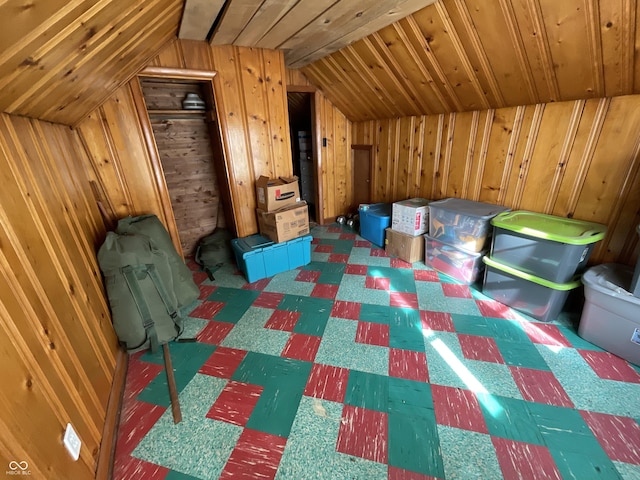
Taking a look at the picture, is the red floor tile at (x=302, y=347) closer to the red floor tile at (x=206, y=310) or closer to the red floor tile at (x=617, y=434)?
the red floor tile at (x=206, y=310)

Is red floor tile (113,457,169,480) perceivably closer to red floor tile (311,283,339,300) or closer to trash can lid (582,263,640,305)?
red floor tile (311,283,339,300)

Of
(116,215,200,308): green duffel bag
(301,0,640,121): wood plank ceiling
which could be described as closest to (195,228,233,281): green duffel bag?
(116,215,200,308): green duffel bag

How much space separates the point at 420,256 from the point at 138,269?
248 centimetres

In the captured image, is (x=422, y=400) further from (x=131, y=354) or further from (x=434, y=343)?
(x=131, y=354)

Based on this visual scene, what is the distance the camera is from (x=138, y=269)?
1.69 metres

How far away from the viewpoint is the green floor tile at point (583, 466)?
1.04m

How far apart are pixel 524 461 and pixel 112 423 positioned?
1.86 m

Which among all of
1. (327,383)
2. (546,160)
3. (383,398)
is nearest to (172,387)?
(327,383)

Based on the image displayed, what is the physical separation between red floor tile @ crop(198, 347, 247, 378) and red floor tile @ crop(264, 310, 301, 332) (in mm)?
A: 297

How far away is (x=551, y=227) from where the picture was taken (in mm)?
1812

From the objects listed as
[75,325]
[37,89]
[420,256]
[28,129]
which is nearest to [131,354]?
[75,325]

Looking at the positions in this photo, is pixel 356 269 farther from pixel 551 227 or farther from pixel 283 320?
pixel 551 227

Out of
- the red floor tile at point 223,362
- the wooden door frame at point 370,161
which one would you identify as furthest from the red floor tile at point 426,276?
the red floor tile at point 223,362

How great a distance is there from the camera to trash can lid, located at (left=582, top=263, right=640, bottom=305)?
1.44 meters
